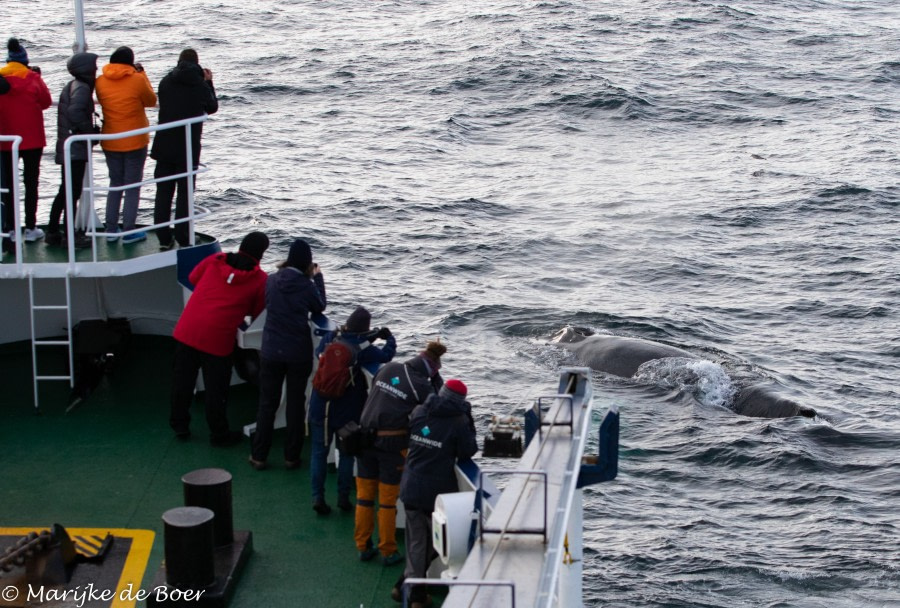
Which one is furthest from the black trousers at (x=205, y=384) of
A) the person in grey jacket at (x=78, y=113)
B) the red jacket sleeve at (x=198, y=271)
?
the person in grey jacket at (x=78, y=113)

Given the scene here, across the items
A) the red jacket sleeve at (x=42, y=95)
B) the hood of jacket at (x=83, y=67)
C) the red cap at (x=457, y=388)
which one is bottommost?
the red cap at (x=457, y=388)

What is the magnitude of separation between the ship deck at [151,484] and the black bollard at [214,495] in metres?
0.36

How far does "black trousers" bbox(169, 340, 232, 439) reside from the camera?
10922 mm

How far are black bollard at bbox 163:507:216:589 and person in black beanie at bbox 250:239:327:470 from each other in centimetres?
217

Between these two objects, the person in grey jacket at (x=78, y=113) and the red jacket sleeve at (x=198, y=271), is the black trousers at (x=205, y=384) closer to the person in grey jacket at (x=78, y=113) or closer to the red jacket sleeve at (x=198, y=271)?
the red jacket sleeve at (x=198, y=271)

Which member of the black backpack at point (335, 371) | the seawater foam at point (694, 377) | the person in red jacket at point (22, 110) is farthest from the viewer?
the seawater foam at point (694, 377)

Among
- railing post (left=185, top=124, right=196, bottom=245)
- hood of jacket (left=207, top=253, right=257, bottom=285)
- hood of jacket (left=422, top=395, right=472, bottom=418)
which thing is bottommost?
hood of jacket (left=422, top=395, right=472, bottom=418)

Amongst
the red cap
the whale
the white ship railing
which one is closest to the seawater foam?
the whale

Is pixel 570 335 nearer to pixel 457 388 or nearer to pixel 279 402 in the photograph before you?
pixel 279 402

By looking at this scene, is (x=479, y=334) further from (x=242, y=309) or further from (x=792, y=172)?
(x=792, y=172)

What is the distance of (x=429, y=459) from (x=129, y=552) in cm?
250

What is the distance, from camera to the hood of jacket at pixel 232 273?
1078cm

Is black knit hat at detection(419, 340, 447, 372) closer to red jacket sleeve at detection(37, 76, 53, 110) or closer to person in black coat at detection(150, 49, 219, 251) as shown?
person in black coat at detection(150, 49, 219, 251)

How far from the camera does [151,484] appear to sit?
10484mm
